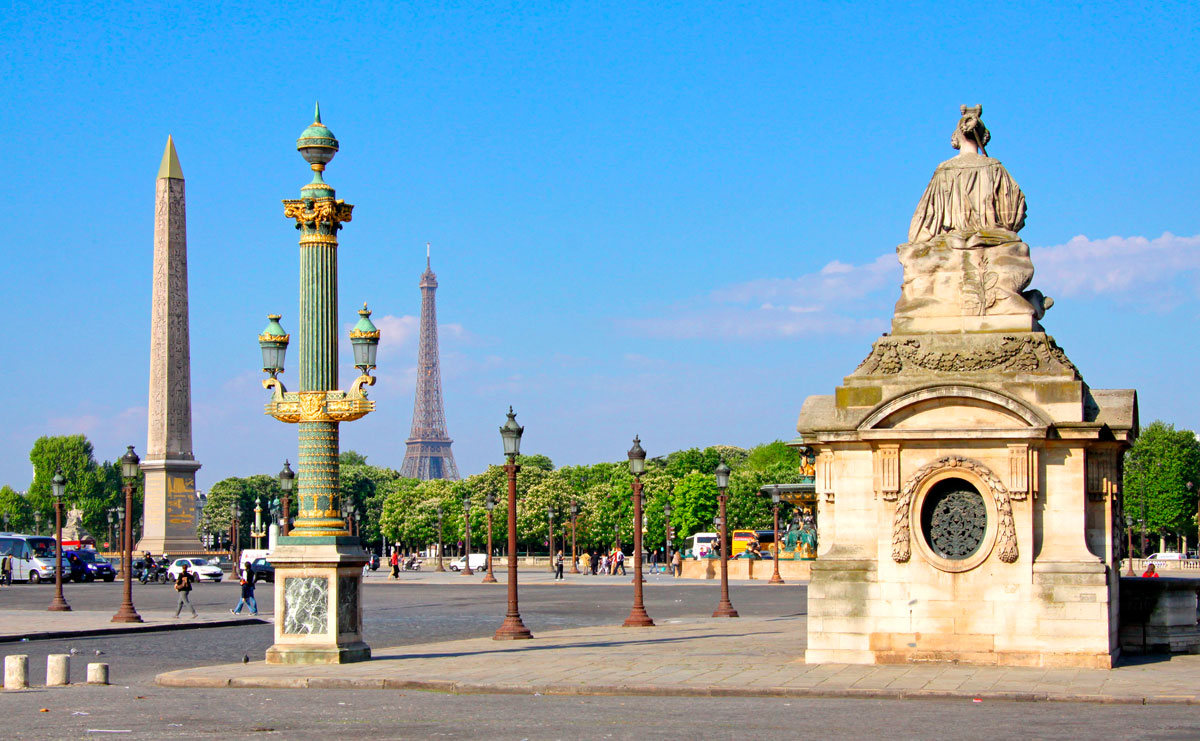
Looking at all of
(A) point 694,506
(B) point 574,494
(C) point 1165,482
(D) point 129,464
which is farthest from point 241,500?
(D) point 129,464

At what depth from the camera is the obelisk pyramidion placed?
6844 centimetres

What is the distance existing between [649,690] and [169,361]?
5511 cm

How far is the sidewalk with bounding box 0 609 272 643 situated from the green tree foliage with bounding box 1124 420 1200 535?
258ft

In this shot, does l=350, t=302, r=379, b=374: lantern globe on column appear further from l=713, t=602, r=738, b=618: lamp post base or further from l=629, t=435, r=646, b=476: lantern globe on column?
l=713, t=602, r=738, b=618: lamp post base

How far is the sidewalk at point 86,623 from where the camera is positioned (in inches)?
1198

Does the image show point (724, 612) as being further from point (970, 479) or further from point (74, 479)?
point (74, 479)

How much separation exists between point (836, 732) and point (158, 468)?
61.5 m

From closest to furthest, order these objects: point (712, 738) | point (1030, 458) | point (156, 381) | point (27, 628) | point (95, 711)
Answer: point (712, 738) < point (95, 711) < point (1030, 458) < point (27, 628) < point (156, 381)

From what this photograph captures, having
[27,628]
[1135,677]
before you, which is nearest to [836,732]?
[1135,677]

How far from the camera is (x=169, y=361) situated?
69.0 metres

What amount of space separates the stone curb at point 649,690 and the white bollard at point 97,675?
697 millimetres

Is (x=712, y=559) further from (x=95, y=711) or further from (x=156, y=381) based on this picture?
(x=95, y=711)

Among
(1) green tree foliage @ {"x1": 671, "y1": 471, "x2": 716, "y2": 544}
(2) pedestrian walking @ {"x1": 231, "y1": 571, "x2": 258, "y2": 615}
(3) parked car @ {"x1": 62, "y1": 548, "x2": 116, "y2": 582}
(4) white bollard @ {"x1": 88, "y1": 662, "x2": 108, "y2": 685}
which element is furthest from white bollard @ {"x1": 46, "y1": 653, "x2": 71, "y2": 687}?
(1) green tree foliage @ {"x1": 671, "y1": 471, "x2": 716, "y2": 544}

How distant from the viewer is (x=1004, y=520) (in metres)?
20.2
